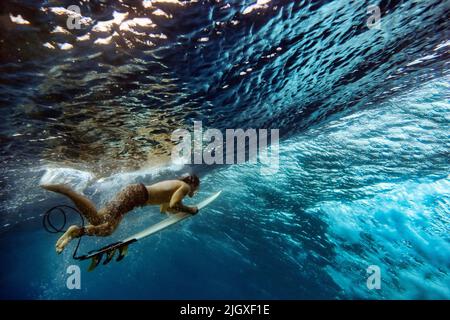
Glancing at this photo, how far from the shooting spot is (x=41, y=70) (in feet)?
22.6

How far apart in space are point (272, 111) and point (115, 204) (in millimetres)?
7579

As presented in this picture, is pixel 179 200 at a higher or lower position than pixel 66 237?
higher

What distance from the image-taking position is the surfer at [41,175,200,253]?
203 inches

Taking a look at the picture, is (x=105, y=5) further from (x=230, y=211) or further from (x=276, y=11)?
(x=230, y=211)

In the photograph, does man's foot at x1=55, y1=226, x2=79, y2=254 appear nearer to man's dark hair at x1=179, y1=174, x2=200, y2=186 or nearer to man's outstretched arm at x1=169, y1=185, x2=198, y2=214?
man's outstretched arm at x1=169, y1=185, x2=198, y2=214

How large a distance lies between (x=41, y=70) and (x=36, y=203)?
59.9 feet

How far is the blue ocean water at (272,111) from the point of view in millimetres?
6207

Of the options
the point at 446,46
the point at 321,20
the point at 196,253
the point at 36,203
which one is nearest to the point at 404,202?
the point at 446,46

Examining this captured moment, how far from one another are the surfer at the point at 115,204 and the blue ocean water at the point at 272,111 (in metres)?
3.47

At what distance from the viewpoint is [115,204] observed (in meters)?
5.90

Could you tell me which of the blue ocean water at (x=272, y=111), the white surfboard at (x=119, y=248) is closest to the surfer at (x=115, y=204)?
the white surfboard at (x=119, y=248)

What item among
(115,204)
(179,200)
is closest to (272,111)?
(179,200)

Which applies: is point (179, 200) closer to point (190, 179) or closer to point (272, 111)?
point (190, 179)

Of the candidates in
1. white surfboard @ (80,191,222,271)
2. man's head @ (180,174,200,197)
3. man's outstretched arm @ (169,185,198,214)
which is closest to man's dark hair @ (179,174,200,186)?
man's head @ (180,174,200,197)
